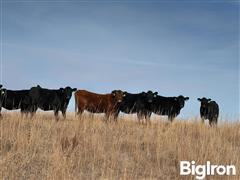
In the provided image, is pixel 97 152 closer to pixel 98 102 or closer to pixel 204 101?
pixel 98 102

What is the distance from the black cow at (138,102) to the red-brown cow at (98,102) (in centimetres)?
186

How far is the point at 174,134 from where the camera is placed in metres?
12.9

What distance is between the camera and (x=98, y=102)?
20.1 metres

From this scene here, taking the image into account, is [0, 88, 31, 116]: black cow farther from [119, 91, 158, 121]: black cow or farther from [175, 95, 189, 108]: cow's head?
[175, 95, 189, 108]: cow's head

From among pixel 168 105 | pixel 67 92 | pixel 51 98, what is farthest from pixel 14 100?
pixel 168 105

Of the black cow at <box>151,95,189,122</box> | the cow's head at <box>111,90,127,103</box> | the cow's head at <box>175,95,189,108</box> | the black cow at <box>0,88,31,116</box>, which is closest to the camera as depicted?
the black cow at <box>0,88,31,116</box>

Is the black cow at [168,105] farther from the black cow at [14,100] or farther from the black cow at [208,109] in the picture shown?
the black cow at [14,100]

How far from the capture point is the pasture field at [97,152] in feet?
31.0

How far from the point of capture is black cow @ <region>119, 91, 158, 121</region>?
21891 mm

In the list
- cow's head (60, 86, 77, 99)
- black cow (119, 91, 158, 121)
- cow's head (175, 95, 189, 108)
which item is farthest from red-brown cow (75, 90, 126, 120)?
cow's head (175, 95, 189, 108)

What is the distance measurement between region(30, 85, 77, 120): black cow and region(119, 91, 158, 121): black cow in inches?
118

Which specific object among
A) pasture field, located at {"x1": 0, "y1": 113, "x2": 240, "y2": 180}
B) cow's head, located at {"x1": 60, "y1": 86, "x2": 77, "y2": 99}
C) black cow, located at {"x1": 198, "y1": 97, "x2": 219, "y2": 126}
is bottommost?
pasture field, located at {"x1": 0, "y1": 113, "x2": 240, "y2": 180}

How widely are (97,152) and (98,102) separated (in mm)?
9537

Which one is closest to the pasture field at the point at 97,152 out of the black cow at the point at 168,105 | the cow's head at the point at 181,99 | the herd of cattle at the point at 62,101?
the herd of cattle at the point at 62,101
